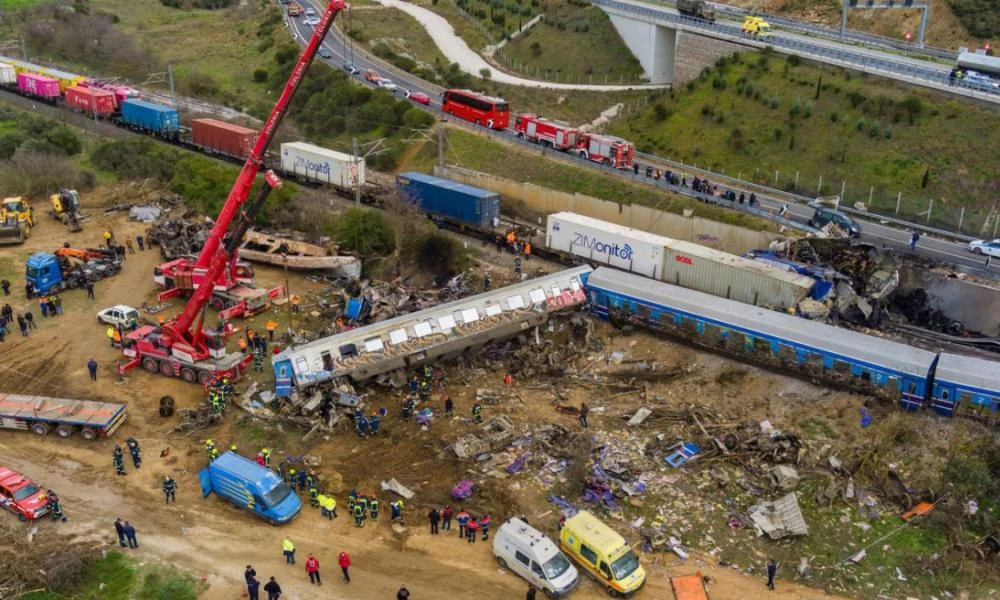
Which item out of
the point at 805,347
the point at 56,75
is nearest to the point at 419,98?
the point at 56,75

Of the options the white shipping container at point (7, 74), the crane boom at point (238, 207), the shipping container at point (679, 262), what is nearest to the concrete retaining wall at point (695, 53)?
the shipping container at point (679, 262)

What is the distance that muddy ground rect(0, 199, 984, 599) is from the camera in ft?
87.1

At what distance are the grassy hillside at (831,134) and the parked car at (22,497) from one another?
47463 millimetres

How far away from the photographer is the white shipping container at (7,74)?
82938 millimetres

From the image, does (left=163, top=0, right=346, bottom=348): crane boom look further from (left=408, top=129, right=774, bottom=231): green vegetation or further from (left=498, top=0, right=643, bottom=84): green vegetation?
(left=498, top=0, right=643, bottom=84): green vegetation

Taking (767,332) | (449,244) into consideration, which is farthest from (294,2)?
(767,332)

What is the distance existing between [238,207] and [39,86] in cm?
5581

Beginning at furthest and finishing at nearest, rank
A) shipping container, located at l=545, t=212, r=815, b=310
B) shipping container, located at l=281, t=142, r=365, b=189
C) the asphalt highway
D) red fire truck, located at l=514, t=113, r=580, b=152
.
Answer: red fire truck, located at l=514, t=113, r=580, b=152, shipping container, located at l=281, t=142, r=365, b=189, the asphalt highway, shipping container, located at l=545, t=212, r=815, b=310

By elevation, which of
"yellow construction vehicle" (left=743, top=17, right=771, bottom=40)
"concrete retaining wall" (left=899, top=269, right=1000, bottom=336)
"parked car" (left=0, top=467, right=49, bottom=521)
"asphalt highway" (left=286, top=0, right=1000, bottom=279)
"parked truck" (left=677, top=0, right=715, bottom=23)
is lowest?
"parked car" (left=0, top=467, right=49, bottom=521)

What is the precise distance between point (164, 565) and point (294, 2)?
101967 millimetres

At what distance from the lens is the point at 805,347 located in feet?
117

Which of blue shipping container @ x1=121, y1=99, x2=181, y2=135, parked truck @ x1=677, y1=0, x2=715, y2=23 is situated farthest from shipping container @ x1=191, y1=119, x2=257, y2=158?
parked truck @ x1=677, y1=0, x2=715, y2=23

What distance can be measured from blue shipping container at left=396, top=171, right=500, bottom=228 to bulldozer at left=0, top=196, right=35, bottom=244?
23674 mm

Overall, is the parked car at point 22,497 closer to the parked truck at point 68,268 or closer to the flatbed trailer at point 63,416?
the flatbed trailer at point 63,416
